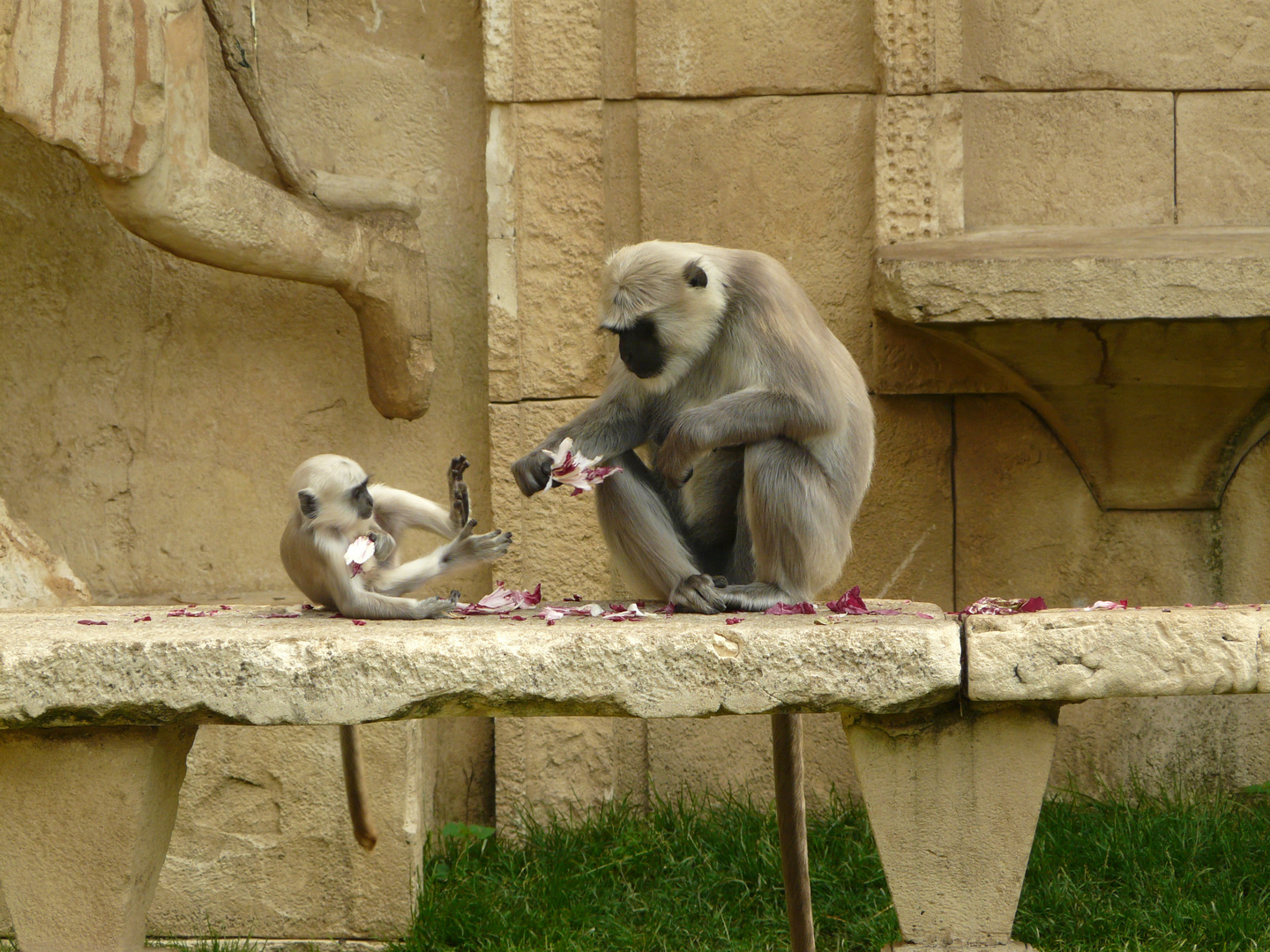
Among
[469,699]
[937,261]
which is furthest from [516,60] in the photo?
[469,699]

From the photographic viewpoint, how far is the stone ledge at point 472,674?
3004mm

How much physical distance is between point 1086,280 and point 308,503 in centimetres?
267

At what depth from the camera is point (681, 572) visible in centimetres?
386

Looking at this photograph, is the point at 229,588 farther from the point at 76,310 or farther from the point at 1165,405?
the point at 1165,405

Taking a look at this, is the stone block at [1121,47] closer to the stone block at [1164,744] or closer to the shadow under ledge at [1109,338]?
the shadow under ledge at [1109,338]

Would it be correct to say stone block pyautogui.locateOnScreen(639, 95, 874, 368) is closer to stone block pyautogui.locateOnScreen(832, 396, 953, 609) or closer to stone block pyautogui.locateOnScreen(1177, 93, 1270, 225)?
stone block pyautogui.locateOnScreen(832, 396, 953, 609)

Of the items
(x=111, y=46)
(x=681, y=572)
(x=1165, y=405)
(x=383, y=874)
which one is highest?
(x=111, y=46)

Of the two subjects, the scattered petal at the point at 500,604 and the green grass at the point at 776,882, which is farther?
the green grass at the point at 776,882

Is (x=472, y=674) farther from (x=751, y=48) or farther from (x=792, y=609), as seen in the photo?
(x=751, y=48)

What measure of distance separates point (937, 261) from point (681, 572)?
1531 millimetres

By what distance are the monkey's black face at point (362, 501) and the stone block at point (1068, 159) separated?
117 inches

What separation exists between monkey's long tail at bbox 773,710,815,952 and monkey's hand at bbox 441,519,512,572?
90 centimetres

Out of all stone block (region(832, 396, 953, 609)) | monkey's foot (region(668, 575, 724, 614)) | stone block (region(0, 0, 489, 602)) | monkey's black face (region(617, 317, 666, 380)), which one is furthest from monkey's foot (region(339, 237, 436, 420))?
monkey's foot (region(668, 575, 724, 614))

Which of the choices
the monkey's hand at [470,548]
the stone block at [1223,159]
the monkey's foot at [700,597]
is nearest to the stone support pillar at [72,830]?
the monkey's hand at [470,548]
